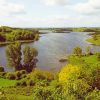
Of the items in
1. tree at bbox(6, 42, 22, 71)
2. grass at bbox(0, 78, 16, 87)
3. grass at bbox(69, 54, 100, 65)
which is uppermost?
tree at bbox(6, 42, 22, 71)

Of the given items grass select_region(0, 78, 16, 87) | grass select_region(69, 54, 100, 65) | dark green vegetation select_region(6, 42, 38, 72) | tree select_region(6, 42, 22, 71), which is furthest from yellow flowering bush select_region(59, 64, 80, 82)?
tree select_region(6, 42, 22, 71)

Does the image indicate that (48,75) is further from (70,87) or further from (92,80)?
(70,87)

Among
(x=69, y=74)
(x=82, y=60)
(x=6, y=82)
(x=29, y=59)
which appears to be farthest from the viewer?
(x=82, y=60)

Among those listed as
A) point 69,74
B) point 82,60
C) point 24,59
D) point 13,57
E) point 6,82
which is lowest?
point 6,82

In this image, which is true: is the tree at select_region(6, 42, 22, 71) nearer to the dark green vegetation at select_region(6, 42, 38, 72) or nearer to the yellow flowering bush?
the dark green vegetation at select_region(6, 42, 38, 72)

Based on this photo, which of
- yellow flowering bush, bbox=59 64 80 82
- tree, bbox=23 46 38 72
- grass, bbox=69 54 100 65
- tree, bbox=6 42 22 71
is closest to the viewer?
yellow flowering bush, bbox=59 64 80 82

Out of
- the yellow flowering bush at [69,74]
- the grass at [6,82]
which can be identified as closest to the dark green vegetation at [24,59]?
the grass at [6,82]

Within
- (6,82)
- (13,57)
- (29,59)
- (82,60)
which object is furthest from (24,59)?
(82,60)

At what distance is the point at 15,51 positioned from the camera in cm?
7850

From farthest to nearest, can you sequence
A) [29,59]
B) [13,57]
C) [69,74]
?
1. [13,57]
2. [29,59]
3. [69,74]

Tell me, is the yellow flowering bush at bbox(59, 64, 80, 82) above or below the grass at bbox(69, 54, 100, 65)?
above

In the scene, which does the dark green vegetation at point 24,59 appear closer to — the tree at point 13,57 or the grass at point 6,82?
the tree at point 13,57

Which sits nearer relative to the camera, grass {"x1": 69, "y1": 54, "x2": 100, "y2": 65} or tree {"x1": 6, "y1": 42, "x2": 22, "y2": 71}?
tree {"x1": 6, "y1": 42, "x2": 22, "y2": 71}

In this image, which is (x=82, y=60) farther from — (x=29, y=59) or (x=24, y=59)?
(x=24, y=59)
